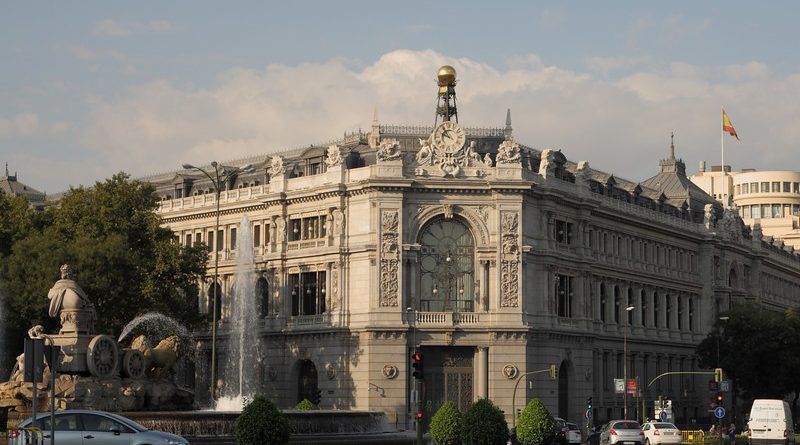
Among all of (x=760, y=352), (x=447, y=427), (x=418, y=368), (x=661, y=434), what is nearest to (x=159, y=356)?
(x=418, y=368)

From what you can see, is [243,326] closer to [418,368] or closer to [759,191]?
[418,368]

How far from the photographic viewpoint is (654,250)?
11069 cm

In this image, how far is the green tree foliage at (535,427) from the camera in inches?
2063

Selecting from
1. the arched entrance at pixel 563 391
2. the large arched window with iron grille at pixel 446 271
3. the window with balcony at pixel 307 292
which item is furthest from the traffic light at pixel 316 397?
the arched entrance at pixel 563 391

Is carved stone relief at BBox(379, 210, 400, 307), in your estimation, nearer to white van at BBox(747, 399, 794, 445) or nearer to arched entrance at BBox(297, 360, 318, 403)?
arched entrance at BBox(297, 360, 318, 403)

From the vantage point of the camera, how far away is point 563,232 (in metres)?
95.4

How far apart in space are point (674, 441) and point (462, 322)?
24434 millimetres

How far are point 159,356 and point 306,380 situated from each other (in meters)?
37.7

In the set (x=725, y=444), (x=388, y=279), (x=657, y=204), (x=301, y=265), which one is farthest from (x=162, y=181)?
(x=725, y=444)

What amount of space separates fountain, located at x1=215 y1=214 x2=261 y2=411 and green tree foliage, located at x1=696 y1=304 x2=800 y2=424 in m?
33.2

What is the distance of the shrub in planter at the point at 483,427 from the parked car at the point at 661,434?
61.9 ft

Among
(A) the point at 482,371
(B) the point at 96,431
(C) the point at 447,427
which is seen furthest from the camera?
(A) the point at 482,371

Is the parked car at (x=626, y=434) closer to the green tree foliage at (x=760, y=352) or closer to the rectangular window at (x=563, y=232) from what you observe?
the rectangular window at (x=563, y=232)

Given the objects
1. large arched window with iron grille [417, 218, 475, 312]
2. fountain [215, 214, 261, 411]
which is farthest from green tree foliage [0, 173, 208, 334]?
large arched window with iron grille [417, 218, 475, 312]
